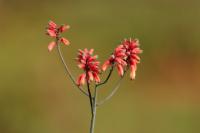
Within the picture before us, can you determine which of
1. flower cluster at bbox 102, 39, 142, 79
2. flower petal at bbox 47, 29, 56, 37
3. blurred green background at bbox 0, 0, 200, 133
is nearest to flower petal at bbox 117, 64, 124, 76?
flower cluster at bbox 102, 39, 142, 79

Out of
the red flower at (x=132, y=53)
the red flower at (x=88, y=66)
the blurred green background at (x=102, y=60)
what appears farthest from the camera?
the blurred green background at (x=102, y=60)

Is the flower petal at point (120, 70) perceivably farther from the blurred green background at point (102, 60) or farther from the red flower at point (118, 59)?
the blurred green background at point (102, 60)

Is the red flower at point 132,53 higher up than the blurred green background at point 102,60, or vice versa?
the blurred green background at point 102,60

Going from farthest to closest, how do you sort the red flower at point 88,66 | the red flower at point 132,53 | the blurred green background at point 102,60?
the blurred green background at point 102,60, the red flower at point 132,53, the red flower at point 88,66

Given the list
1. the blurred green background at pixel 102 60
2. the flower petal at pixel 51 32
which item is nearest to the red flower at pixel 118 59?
the flower petal at pixel 51 32
